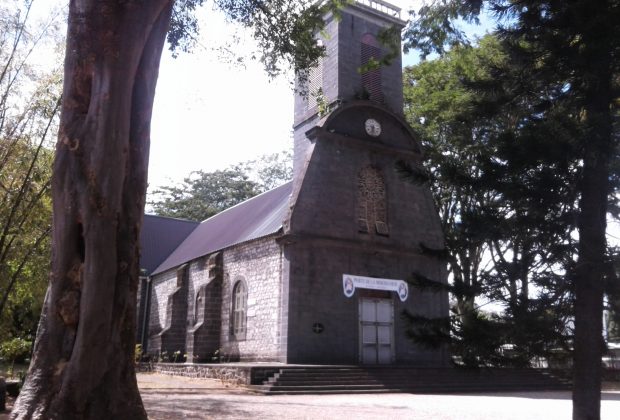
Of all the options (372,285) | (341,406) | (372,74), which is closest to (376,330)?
(372,285)

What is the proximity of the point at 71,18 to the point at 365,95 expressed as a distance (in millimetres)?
5027

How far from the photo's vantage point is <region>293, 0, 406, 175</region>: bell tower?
2161 cm

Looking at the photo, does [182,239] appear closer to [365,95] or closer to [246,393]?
[246,393]

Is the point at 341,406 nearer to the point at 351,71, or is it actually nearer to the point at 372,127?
the point at 372,127

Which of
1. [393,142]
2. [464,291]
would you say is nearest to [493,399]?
[464,291]

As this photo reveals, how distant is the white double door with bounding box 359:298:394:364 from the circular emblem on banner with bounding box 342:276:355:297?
581 mm

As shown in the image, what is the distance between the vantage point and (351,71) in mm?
21906

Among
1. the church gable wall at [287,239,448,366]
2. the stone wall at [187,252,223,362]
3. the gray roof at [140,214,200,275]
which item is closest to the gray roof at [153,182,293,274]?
the gray roof at [140,214,200,275]

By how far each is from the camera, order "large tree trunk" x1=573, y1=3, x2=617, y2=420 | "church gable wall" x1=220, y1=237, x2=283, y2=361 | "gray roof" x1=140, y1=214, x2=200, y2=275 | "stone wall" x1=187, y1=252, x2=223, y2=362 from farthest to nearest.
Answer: "gray roof" x1=140, y1=214, x2=200, y2=275, "stone wall" x1=187, y1=252, x2=223, y2=362, "church gable wall" x1=220, y1=237, x2=283, y2=361, "large tree trunk" x1=573, y1=3, x2=617, y2=420

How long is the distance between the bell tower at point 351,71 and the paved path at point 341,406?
32.4 ft

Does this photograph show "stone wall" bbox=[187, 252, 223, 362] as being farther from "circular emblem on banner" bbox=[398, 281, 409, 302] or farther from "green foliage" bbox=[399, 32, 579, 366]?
"green foliage" bbox=[399, 32, 579, 366]

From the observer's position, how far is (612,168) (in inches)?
262

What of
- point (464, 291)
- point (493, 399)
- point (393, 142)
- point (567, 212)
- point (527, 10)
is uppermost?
point (393, 142)

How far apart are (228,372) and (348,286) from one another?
516cm
